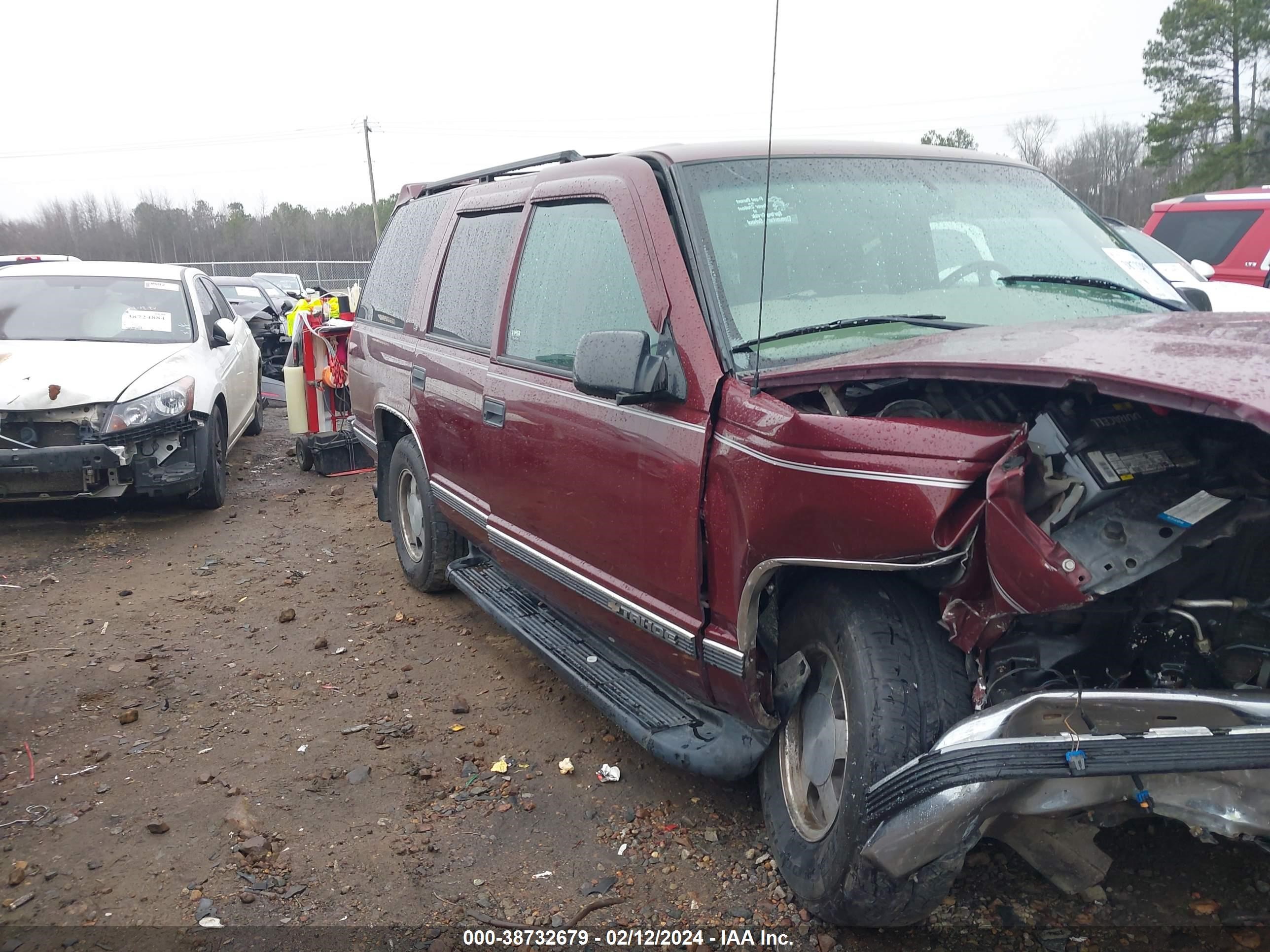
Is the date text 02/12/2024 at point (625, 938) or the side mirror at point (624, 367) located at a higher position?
the side mirror at point (624, 367)

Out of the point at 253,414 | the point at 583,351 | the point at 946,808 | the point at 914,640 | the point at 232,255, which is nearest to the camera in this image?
the point at 946,808

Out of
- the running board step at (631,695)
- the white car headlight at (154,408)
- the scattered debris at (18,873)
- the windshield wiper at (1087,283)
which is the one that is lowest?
the scattered debris at (18,873)

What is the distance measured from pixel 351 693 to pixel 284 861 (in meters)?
1.26

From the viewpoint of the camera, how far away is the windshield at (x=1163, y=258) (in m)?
5.96

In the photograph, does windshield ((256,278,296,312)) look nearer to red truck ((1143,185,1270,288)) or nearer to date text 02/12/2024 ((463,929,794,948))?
red truck ((1143,185,1270,288))

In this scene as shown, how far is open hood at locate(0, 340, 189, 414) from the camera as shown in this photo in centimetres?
613

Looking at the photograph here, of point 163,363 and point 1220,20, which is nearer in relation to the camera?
point 163,363

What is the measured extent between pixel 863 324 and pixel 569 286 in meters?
1.13

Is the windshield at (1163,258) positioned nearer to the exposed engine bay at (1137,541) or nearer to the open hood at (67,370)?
the exposed engine bay at (1137,541)

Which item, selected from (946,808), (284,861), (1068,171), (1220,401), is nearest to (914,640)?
(946,808)

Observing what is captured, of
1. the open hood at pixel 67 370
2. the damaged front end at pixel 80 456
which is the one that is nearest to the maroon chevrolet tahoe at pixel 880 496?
the damaged front end at pixel 80 456

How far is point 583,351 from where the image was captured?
2.76 meters

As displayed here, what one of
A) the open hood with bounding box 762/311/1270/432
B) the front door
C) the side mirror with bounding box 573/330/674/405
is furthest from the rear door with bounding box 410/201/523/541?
the open hood with bounding box 762/311/1270/432

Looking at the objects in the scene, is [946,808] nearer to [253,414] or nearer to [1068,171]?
[1068,171]
